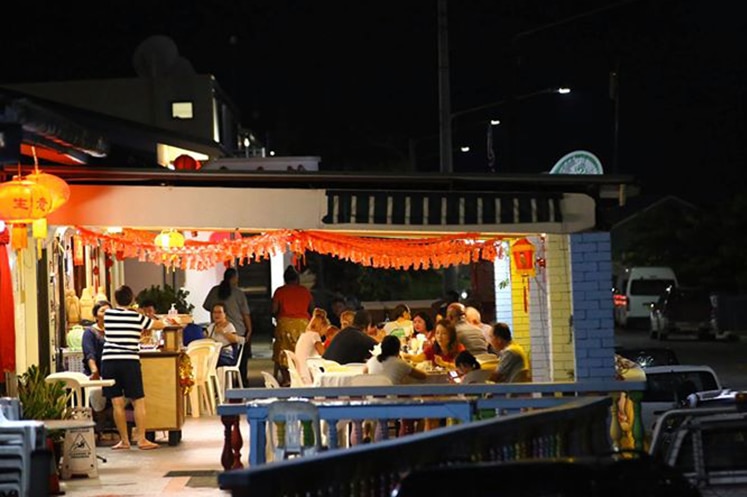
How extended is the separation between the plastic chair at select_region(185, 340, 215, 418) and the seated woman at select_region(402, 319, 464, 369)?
3.02 meters

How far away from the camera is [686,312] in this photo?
4334cm

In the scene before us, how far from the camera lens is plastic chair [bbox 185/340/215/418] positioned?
831 inches

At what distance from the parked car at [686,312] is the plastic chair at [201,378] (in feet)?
78.9

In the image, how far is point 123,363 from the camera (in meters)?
16.7

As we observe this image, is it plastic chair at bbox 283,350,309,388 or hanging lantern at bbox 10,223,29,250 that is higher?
hanging lantern at bbox 10,223,29,250

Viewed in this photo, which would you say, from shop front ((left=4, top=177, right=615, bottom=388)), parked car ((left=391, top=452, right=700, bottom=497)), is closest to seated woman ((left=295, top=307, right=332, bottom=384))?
shop front ((left=4, top=177, right=615, bottom=388))

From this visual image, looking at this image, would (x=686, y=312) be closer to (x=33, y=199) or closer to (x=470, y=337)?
(x=470, y=337)

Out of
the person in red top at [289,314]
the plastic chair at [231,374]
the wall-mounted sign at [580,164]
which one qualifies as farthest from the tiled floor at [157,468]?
the wall-mounted sign at [580,164]

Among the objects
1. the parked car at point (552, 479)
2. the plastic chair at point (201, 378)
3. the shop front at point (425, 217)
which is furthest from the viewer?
the plastic chair at point (201, 378)

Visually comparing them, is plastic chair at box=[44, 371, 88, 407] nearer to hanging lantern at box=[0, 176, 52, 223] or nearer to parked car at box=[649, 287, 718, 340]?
→ hanging lantern at box=[0, 176, 52, 223]

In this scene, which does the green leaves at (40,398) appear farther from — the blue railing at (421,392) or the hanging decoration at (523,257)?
the hanging decoration at (523,257)

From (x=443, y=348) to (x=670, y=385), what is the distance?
9.41ft

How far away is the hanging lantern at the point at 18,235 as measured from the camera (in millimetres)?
14203

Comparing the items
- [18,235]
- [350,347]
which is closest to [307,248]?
[350,347]
